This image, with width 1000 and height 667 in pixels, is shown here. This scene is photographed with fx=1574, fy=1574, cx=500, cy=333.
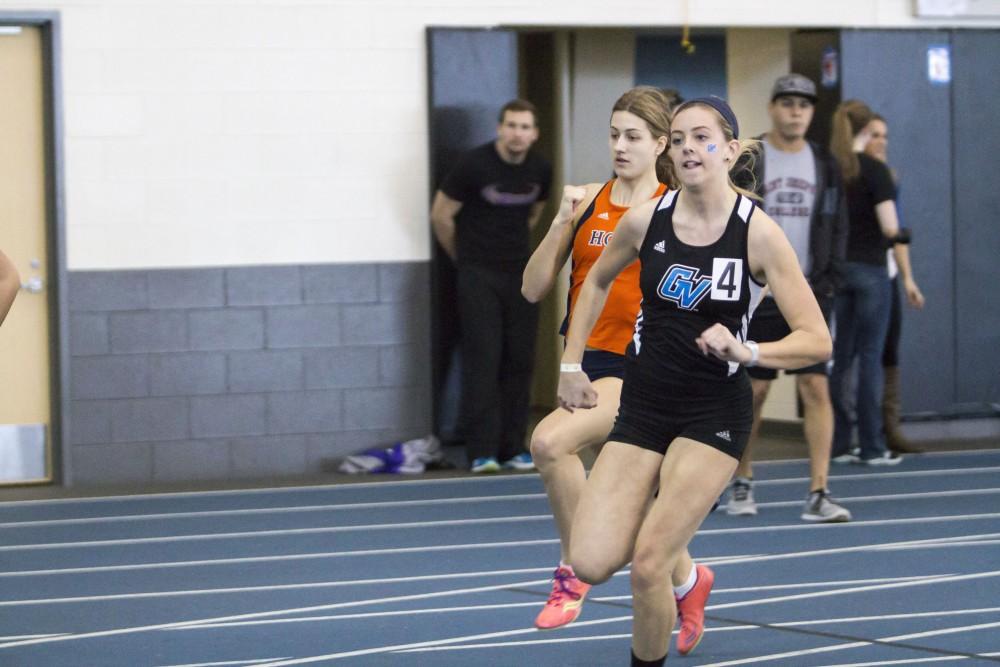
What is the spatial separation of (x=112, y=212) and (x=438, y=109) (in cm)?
213

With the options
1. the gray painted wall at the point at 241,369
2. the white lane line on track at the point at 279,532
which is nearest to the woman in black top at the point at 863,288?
the white lane line on track at the point at 279,532

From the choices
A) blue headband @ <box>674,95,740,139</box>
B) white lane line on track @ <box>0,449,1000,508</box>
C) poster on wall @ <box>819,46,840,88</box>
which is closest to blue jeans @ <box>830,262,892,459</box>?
white lane line on track @ <box>0,449,1000,508</box>

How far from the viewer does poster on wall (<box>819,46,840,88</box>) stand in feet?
35.1

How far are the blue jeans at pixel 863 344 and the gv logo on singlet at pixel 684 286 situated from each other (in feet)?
16.3

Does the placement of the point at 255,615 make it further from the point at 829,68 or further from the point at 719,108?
the point at 829,68

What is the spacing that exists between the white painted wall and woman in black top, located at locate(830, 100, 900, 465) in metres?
1.97

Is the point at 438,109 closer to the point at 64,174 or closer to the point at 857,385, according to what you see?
the point at 64,174

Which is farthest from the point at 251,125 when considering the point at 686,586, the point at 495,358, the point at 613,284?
the point at 686,586

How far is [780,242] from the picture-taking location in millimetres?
4488

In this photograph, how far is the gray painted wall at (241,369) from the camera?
968 centimetres

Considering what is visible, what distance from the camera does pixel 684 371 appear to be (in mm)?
4594

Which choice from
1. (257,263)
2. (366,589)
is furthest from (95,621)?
(257,263)

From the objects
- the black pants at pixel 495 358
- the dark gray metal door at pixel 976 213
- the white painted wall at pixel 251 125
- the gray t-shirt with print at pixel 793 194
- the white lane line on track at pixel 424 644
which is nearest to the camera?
the white lane line on track at pixel 424 644

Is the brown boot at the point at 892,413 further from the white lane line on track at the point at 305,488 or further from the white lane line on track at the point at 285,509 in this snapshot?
the white lane line on track at the point at 285,509
